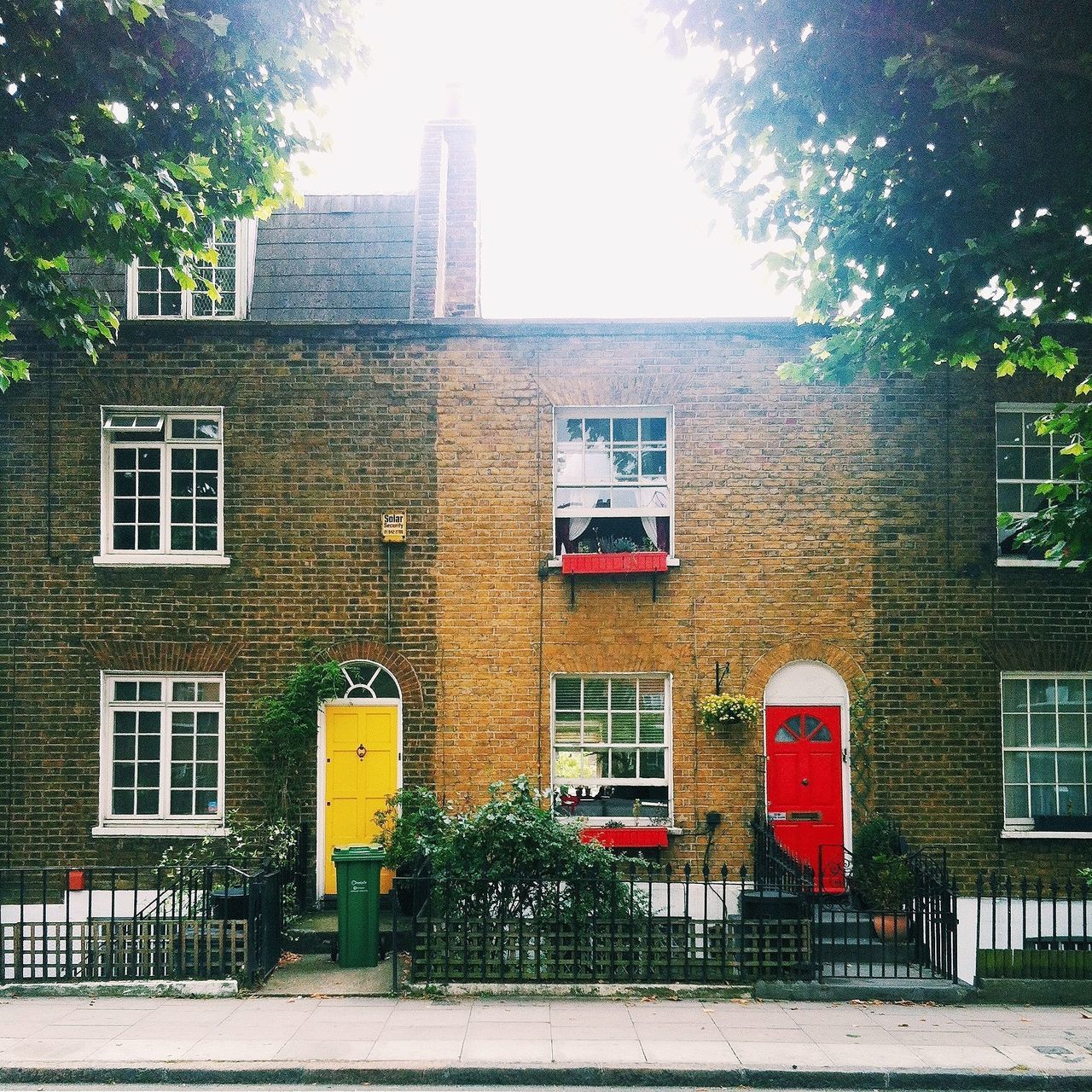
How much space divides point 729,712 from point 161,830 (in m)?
7.32

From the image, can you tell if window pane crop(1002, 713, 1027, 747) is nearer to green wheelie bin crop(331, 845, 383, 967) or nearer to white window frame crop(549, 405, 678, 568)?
white window frame crop(549, 405, 678, 568)

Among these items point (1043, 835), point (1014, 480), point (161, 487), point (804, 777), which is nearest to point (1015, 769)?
point (1043, 835)

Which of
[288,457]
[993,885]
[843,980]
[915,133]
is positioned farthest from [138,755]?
[915,133]

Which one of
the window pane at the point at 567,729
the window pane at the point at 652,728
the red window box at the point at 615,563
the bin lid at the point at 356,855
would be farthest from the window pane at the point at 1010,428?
the bin lid at the point at 356,855

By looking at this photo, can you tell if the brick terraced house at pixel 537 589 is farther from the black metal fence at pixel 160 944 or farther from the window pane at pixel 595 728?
the black metal fence at pixel 160 944

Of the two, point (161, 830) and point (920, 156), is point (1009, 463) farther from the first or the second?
point (161, 830)

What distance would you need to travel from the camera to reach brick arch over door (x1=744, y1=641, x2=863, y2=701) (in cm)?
1338

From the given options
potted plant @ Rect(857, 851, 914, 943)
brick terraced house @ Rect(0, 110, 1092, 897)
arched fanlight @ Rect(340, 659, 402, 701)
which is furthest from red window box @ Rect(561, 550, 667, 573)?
potted plant @ Rect(857, 851, 914, 943)

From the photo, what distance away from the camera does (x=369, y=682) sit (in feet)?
44.3

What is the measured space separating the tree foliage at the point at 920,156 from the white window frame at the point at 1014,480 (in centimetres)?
322

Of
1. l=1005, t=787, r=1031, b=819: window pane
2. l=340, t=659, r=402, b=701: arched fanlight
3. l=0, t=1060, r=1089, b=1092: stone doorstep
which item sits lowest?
l=0, t=1060, r=1089, b=1092: stone doorstep

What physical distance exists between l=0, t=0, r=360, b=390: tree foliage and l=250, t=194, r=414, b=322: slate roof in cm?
330

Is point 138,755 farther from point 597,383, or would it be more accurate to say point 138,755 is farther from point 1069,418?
point 1069,418

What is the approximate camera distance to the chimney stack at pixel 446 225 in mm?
14688
